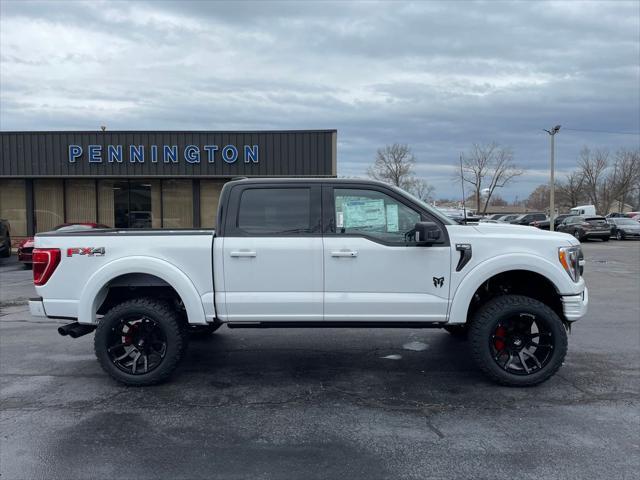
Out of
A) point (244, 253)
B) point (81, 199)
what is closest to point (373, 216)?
point (244, 253)

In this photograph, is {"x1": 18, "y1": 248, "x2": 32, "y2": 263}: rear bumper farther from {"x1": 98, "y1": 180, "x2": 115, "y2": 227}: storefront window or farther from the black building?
{"x1": 98, "y1": 180, "x2": 115, "y2": 227}: storefront window

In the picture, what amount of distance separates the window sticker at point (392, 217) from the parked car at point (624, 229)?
32368mm

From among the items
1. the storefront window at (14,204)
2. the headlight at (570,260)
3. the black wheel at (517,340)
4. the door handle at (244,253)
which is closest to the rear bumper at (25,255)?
the storefront window at (14,204)

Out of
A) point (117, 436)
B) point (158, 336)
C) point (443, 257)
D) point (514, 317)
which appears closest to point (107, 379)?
point (158, 336)

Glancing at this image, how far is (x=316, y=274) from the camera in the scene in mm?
4891

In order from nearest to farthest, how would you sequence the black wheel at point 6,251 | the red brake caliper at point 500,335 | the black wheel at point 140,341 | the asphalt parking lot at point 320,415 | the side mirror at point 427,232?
1. the asphalt parking lot at point 320,415
2. the side mirror at point 427,232
3. the black wheel at point 140,341
4. the red brake caliper at point 500,335
5. the black wheel at point 6,251

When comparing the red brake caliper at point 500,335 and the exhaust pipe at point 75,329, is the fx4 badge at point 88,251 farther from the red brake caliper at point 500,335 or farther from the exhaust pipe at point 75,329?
the red brake caliper at point 500,335

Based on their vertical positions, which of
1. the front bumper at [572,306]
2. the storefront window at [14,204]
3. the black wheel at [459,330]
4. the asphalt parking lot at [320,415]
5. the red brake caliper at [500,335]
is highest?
the storefront window at [14,204]

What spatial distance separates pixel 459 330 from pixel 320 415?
104 inches

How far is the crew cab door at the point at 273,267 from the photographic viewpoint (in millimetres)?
4879

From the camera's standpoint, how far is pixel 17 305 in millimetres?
9969

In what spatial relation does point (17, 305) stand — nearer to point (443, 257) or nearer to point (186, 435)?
point (186, 435)

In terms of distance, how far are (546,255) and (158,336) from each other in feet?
12.5

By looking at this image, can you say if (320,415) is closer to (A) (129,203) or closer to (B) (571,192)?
(A) (129,203)
